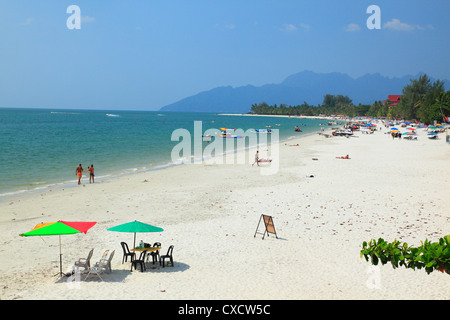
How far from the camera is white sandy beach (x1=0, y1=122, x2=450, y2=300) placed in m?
8.74

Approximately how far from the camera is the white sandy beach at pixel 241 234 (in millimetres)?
8742

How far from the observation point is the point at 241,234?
12.9 meters

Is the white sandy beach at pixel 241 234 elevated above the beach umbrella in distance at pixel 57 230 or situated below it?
below

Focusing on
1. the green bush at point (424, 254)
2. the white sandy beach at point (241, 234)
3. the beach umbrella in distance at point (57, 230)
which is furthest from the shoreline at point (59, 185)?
the green bush at point (424, 254)

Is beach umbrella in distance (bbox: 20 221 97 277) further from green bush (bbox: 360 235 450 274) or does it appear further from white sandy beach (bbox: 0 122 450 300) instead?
green bush (bbox: 360 235 450 274)

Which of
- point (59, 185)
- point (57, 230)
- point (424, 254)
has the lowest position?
point (59, 185)

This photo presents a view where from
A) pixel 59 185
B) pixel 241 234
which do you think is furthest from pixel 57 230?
pixel 59 185

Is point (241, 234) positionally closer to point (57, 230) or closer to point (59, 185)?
point (57, 230)

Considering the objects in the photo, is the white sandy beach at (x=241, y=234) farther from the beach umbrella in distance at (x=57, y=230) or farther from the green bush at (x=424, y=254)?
the green bush at (x=424, y=254)

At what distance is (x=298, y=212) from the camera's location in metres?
15.5

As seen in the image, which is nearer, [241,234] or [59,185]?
[241,234]

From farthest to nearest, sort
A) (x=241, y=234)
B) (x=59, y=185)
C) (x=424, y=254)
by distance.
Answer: (x=59, y=185)
(x=241, y=234)
(x=424, y=254)
